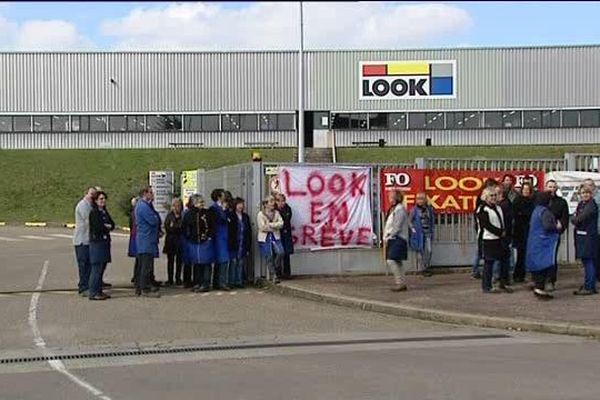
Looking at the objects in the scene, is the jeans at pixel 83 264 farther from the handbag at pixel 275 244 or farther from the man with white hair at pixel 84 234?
the handbag at pixel 275 244

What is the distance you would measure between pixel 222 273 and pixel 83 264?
2.40m

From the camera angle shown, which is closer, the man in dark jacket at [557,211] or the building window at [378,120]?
the man in dark jacket at [557,211]

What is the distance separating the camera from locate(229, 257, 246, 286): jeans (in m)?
15.4

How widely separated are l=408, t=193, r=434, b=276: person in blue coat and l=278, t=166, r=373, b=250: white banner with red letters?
87 centimetres

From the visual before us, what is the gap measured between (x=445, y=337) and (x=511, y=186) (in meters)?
5.26

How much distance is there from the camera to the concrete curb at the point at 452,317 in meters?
11.2

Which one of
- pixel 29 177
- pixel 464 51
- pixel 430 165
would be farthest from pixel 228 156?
pixel 430 165

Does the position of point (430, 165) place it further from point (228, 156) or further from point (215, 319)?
point (228, 156)

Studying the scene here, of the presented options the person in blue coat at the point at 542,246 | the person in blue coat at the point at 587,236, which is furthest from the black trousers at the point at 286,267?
the person in blue coat at the point at 587,236

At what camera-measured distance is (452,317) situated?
1205 centimetres

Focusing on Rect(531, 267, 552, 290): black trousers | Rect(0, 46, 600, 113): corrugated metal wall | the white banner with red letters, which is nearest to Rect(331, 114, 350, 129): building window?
Rect(0, 46, 600, 113): corrugated metal wall

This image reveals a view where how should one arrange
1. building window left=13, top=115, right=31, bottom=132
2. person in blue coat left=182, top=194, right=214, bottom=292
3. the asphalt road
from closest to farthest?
the asphalt road < person in blue coat left=182, top=194, right=214, bottom=292 < building window left=13, top=115, right=31, bottom=132

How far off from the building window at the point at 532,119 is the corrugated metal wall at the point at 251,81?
1.78 feet

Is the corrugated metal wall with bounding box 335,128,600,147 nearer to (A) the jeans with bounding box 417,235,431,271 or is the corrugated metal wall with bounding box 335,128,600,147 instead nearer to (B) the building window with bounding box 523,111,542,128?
(B) the building window with bounding box 523,111,542,128
